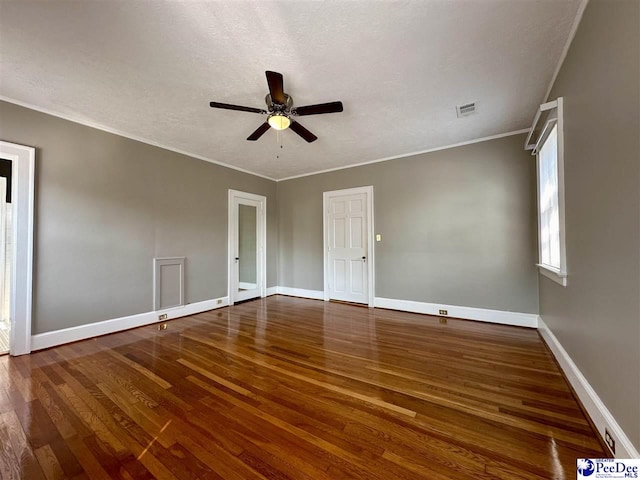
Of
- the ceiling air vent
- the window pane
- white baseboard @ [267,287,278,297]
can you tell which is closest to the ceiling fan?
the ceiling air vent

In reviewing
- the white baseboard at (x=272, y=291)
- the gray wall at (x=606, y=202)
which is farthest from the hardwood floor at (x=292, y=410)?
the white baseboard at (x=272, y=291)

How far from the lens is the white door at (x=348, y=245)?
4777mm

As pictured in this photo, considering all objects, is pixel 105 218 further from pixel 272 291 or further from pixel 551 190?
pixel 551 190

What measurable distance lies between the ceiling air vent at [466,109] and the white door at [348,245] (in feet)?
6.51

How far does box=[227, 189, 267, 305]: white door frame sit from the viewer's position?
15.9 feet

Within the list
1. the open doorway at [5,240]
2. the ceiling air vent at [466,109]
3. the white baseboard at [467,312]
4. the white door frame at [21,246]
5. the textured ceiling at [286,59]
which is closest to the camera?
the textured ceiling at [286,59]

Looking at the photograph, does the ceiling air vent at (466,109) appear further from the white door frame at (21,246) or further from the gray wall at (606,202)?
the white door frame at (21,246)

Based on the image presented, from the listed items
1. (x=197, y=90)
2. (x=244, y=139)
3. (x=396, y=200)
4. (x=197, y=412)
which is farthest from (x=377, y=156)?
(x=197, y=412)

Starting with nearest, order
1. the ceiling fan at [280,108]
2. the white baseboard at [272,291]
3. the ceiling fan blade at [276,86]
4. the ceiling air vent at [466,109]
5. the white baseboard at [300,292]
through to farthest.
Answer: the ceiling fan blade at [276,86] < the ceiling fan at [280,108] < the ceiling air vent at [466,109] < the white baseboard at [300,292] < the white baseboard at [272,291]

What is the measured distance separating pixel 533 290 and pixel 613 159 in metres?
2.65

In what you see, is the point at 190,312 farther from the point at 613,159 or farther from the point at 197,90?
the point at 613,159

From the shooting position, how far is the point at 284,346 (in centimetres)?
291

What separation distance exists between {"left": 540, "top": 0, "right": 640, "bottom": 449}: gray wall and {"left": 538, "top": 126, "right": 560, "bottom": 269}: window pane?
1.86 ft

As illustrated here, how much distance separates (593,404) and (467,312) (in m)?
2.29
